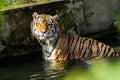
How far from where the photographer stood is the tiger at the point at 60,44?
20.5ft

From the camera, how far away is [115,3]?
8.48 metres

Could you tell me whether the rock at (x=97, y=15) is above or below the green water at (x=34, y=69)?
above

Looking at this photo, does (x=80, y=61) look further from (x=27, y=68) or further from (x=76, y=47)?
(x=27, y=68)

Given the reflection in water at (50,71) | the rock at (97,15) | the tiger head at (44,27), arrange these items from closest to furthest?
1. the reflection in water at (50,71)
2. the tiger head at (44,27)
3. the rock at (97,15)

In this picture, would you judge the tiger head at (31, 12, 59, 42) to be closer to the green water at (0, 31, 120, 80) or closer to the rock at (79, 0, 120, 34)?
the green water at (0, 31, 120, 80)

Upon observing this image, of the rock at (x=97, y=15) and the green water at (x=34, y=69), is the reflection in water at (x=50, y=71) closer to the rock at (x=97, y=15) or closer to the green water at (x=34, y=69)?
the green water at (x=34, y=69)

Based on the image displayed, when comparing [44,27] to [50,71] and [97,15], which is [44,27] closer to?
[50,71]

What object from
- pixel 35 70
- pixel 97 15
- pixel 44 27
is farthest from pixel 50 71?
pixel 97 15

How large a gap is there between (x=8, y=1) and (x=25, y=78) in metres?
2.37

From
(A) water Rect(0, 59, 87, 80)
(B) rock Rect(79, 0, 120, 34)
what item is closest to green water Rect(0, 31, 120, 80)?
(A) water Rect(0, 59, 87, 80)

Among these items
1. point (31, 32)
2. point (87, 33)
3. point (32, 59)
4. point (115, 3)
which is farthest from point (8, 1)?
point (115, 3)

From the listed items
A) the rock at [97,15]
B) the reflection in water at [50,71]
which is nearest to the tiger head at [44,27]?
the reflection in water at [50,71]

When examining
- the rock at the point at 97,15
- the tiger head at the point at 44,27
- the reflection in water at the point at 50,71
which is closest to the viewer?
the reflection in water at the point at 50,71

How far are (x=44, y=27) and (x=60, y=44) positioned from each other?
51 cm
